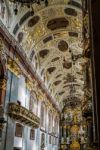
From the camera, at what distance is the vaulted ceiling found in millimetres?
16453

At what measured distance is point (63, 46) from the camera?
23062 millimetres

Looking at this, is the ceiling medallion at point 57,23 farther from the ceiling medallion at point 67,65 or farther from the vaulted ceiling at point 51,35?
the ceiling medallion at point 67,65

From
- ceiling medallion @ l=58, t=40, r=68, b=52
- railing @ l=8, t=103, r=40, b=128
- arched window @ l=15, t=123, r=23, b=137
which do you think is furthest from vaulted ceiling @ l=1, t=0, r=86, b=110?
arched window @ l=15, t=123, r=23, b=137

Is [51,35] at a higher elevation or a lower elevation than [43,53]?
higher

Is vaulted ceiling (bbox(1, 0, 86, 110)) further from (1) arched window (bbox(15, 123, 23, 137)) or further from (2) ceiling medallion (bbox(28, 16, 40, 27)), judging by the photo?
(1) arched window (bbox(15, 123, 23, 137))

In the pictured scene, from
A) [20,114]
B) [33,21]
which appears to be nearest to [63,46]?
[33,21]

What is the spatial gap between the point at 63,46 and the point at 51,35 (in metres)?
2.79

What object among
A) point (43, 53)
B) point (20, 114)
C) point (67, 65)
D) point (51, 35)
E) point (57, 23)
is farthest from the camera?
point (67, 65)

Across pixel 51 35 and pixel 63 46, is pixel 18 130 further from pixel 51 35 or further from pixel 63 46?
pixel 63 46

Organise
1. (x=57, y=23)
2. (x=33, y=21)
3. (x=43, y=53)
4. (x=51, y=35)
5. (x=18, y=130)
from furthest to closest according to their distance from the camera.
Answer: (x=43, y=53), (x=51, y=35), (x=57, y=23), (x=33, y=21), (x=18, y=130)

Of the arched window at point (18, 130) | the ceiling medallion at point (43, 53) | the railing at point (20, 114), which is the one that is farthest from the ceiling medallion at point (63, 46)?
the arched window at point (18, 130)

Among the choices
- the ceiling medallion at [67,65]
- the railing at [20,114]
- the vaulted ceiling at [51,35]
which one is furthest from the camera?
the ceiling medallion at [67,65]

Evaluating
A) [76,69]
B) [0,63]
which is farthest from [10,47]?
[76,69]

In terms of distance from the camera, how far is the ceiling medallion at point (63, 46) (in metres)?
22.3
